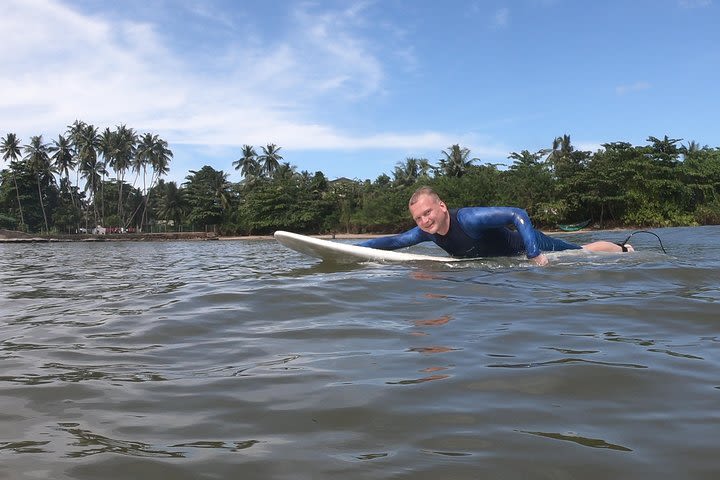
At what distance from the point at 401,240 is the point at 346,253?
0.79 meters

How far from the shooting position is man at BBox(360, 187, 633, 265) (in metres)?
6.04

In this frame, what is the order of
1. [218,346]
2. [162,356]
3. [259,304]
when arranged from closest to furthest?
[162,356]
[218,346]
[259,304]

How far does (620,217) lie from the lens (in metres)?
41.4

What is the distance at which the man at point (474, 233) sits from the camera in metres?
6.04

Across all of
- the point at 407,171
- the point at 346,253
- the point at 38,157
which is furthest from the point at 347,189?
the point at 346,253

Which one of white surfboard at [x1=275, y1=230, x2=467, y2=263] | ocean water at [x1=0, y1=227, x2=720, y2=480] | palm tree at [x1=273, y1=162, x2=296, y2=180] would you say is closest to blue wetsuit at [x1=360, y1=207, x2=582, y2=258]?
white surfboard at [x1=275, y1=230, x2=467, y2=263]

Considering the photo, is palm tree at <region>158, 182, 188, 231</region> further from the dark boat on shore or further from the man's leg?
the man's leg

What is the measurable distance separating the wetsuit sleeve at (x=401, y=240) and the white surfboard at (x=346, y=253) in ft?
0.36

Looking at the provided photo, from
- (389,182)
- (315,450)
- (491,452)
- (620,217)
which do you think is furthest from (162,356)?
(389,182)

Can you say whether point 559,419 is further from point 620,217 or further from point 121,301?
point 620,217

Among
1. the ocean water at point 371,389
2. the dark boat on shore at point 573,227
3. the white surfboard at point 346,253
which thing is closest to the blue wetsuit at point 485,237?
the white surfboard at point 346,253

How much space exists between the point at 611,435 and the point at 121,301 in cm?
424

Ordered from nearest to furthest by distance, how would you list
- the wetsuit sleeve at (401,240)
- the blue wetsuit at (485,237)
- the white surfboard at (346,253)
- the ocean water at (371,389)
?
the ocean water at (371,389)
the blue wetsuit at (485,237)
the wetsuit sleeve at (401,240)
the white surfboard at (346,253)

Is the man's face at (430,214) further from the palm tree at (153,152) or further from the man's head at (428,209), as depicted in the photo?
the palm tree at (153,152)
